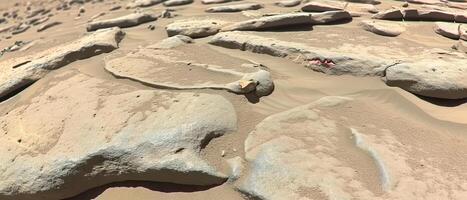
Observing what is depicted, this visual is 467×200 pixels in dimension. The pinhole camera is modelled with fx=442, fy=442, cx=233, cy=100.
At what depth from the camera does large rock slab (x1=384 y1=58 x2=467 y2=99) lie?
2334mm

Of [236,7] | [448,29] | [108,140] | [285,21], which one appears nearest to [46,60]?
[108,140]

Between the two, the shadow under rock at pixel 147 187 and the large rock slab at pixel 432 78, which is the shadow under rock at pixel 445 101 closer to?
the large rock slab at pixel 432 78

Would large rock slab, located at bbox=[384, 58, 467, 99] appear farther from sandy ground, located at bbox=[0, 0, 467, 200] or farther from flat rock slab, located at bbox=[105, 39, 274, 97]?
flat rock slab, located at bbox=[105, 39, 274, 97]

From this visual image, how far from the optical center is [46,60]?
10.1ft

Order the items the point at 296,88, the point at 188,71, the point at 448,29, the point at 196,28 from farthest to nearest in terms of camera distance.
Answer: the point at 196,28, the point at 448,29, the point at 188,71, the point at 296,88

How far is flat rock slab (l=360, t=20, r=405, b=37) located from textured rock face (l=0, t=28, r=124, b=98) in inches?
76.3

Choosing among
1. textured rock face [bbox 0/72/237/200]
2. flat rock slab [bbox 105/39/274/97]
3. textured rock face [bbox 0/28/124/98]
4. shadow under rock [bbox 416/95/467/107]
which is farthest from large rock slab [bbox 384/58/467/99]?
textured rock face [bbox 0/28/124/98]

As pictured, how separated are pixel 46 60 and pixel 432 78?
2.47 m

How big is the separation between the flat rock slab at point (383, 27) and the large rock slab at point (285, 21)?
10.5 inches

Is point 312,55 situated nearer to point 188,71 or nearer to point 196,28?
point 188,71

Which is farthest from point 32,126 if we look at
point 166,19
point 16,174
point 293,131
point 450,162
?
point 166,19

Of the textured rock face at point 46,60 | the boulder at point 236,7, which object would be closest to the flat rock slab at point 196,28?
the textured rock face at point 46,60

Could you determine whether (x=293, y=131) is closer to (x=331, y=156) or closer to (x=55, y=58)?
(x=331, y=156)

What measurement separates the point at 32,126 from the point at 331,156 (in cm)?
151
